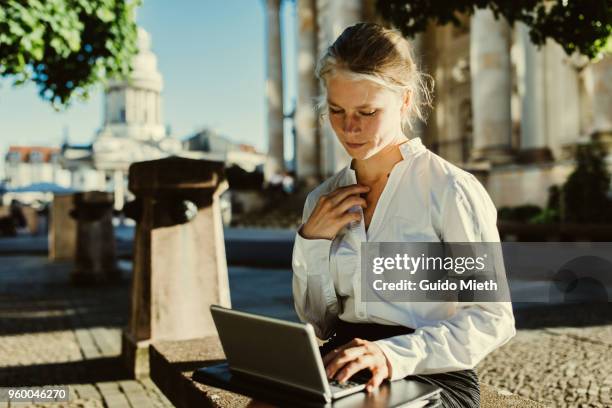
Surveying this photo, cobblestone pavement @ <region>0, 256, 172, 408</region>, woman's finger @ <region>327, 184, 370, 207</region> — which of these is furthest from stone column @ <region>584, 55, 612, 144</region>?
woman's finger @ <region>327, 184, 370, 207</region>

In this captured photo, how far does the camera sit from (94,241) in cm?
1005

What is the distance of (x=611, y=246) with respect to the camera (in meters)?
9.50

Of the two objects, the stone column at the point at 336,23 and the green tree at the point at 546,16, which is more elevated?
the stone column at the point at 336,23

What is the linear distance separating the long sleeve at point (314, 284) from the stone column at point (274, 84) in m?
30.9

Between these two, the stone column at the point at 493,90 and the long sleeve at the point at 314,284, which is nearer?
the long sleeve at the point at 314,284

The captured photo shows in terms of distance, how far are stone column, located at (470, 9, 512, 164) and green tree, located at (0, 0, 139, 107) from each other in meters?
13.1

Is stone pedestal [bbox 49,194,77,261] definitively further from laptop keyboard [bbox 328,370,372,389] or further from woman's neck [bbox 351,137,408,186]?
laptop keyboard [bbox 328,370,372,389]

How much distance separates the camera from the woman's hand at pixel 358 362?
57.6 inches

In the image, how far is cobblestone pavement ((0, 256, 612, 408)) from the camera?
3.77 m

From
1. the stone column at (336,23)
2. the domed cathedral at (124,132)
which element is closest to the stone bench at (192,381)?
the stone column at (336,23)

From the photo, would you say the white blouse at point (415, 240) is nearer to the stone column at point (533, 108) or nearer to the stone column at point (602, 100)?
the stone column at point (602, 100)

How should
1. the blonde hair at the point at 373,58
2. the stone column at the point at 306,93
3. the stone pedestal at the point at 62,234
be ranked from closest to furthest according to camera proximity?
the blonde hair at the point at 373,58 → the stone pedestal at the point at 62,234 → the stone column at the point at 306,93

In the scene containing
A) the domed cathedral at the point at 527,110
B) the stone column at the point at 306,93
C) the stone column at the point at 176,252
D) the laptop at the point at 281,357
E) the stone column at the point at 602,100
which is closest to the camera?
the laptop at the point at 281,357

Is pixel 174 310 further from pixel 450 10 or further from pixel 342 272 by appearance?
pixel 450 10
